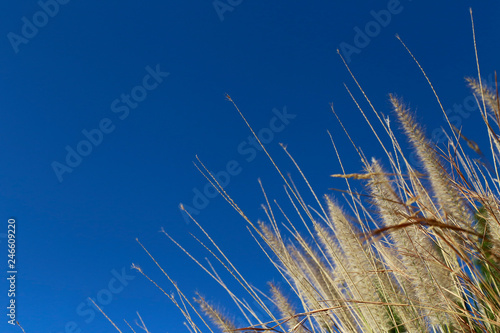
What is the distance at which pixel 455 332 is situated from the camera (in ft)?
4.47

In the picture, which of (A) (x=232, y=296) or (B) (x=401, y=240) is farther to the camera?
(A) (x=232, y=296)

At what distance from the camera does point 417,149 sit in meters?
1.36

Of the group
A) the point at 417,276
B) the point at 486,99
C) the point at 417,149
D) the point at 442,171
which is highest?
the point at 486,99

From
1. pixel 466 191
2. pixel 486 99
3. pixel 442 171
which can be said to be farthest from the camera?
pixel 486 99

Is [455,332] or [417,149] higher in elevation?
[417,149]

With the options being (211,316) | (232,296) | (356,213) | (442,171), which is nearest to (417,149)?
(442,171)

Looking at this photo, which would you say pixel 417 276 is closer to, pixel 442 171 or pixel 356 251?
pixel 356 251

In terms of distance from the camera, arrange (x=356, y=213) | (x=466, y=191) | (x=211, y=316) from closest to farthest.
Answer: (x=466, y=191)
(x=356, y=213)
(x=211, y=316)

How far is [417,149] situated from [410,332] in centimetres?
65

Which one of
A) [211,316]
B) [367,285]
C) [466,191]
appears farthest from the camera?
[211,316]

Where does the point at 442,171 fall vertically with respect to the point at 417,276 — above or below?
above

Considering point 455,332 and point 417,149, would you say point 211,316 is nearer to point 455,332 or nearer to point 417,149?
point 455,332

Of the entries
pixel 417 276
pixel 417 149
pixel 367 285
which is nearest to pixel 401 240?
pixel 417 276

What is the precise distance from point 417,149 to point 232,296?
1.06m
